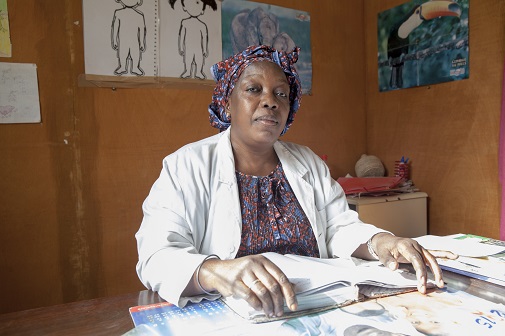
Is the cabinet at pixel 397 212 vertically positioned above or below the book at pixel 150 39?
below

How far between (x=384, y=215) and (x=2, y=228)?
1.88m

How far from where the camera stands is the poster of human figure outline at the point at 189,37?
85.4 inches

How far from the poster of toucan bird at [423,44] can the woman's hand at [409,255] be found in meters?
1.51

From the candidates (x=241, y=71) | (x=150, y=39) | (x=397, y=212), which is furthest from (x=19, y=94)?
(x=397, y=212)

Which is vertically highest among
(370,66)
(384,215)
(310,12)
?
(310,12)

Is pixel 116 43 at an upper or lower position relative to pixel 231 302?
upper

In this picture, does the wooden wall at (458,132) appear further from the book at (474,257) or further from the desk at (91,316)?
the desk at (91,316)

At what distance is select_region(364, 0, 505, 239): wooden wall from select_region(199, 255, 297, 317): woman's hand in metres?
1.78

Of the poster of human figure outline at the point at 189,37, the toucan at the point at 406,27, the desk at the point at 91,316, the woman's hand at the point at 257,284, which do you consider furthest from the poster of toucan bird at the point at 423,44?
the woman's hand at the point at 257,284

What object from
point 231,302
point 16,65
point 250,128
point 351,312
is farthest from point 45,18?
point 351,312

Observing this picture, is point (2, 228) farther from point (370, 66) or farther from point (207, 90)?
point (370, 66)

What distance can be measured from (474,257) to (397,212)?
4.25 feet


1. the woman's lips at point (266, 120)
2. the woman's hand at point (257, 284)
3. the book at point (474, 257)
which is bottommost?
the book at point (474, 257)

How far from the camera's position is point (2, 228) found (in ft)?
6.07
